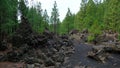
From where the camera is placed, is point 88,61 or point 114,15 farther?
point 114,15

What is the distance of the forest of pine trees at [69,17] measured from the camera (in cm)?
3750

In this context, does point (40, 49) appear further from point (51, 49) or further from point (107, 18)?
point (107, 18)

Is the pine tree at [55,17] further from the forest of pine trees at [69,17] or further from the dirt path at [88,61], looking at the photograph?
the dirt path at [88,61]

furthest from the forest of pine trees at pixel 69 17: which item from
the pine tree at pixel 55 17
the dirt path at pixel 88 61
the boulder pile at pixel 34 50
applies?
the dirt path at pixel 88 61

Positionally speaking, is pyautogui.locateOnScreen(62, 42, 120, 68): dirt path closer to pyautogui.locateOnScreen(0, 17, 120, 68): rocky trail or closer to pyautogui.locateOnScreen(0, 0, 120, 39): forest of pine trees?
pyautogui.locateOnScreen(0, 17, 120, 68): rocky trail

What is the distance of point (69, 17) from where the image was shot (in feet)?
271

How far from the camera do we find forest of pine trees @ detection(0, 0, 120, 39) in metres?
37.5

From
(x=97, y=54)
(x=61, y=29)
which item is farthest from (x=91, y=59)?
(x=61, y=29)

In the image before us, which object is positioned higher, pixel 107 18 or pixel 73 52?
pixel 107 18

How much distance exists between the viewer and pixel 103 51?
3769 cm

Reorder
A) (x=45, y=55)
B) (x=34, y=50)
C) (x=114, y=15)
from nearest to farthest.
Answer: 1. (x=45, y=55)
2. (x=34, y=50)
3. (x=114, y=15)

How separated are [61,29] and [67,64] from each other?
2079 inches

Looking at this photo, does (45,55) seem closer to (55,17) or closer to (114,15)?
(114,15)

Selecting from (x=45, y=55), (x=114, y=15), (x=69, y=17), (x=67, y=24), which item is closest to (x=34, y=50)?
(x=45, y=55)
